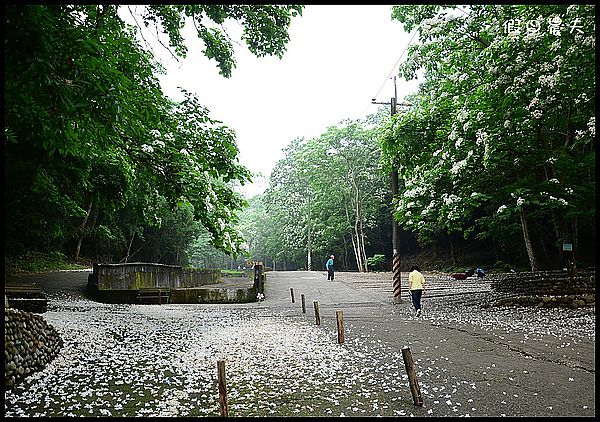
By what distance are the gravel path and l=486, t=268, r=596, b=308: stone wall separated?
481 mm

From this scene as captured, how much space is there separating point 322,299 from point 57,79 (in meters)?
15.4

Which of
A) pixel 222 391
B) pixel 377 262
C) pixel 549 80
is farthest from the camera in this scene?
pixel 377 262

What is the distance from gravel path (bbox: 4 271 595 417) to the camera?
17.2 feet

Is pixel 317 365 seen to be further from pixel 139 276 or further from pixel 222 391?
pixel 139 276

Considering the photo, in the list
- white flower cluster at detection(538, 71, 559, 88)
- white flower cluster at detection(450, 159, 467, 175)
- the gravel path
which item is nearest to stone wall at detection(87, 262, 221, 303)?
the gravel path

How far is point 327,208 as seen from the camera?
44.4 metres

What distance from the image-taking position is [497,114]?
36.4ft

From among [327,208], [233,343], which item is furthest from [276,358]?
[327,208]

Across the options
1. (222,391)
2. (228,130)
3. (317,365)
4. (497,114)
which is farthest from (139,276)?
(222,391)

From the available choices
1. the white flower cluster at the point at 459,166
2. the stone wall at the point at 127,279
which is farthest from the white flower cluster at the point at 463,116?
the stone wall at the point at 127,279

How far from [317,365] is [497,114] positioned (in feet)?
24.4

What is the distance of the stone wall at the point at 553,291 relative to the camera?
12.9 metres

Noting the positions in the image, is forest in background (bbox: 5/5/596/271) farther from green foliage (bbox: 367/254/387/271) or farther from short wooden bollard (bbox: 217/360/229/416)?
green foliage (bbox: 367/254/387/271)

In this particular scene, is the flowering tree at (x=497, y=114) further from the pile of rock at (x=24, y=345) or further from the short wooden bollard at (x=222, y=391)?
the pile of rock at (x=24, y=345)
